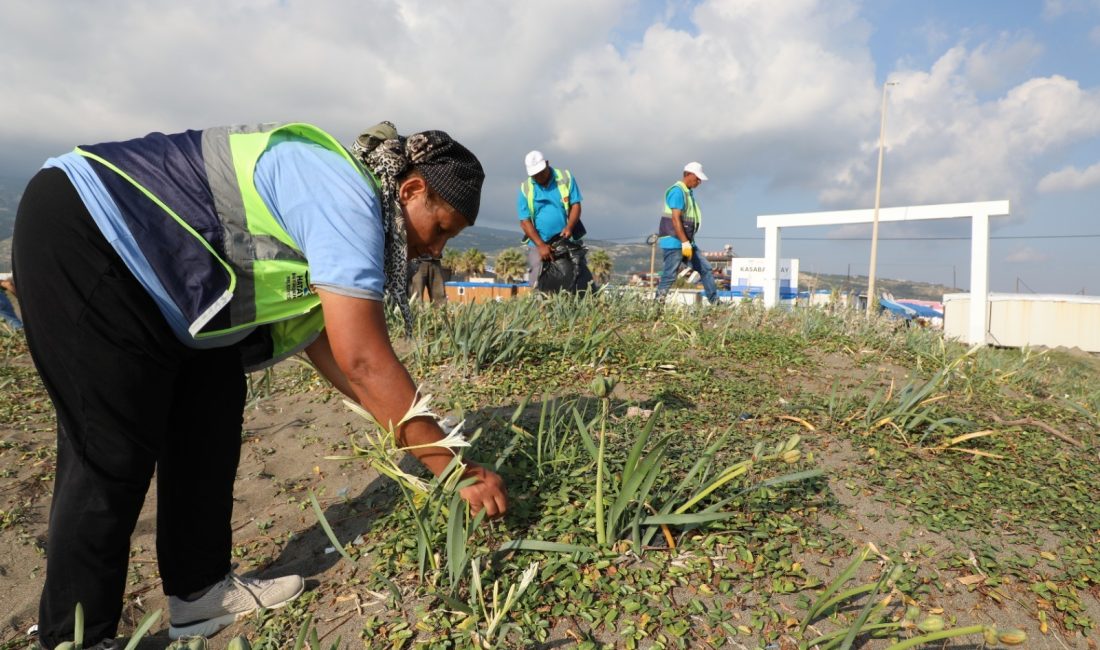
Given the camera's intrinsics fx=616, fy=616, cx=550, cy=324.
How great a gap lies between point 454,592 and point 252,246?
3.19ft

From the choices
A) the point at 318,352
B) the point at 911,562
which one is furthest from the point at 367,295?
the point at 911,562

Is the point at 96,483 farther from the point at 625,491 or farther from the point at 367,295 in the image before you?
the point at 625,491

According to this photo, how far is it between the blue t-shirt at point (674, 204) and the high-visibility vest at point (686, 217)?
2cm

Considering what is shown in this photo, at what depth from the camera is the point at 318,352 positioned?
1.95 meters

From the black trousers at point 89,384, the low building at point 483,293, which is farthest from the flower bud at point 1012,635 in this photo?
the low building at point 483,293

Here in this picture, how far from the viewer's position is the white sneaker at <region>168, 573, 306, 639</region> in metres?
1.70

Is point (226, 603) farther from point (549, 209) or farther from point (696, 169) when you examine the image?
point (696, 169)

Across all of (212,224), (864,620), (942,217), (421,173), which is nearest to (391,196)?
(421,173)

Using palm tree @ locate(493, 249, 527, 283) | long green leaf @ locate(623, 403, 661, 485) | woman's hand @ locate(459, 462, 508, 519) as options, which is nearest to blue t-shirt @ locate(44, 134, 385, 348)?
woman's hand @ locate(459, 462, 508, 519)

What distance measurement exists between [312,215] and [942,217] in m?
16.1

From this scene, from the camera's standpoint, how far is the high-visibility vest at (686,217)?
646 cm

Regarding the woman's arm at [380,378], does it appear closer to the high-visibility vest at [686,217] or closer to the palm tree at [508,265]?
the high-visibility vest at [686,217]

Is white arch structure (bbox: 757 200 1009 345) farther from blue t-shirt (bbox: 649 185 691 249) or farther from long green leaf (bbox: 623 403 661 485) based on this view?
long green leaf (bbox: 623 403 661 485)

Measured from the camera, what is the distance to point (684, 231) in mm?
6363
